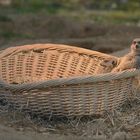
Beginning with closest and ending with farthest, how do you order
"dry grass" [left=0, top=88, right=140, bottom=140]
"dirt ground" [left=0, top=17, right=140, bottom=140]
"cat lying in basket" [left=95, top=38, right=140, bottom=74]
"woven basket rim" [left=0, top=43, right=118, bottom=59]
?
"dirt ground" [left=0, top=17, right=140, bottom=140] → "dry grass" [left=0, top=88, right=140, bottom=140] → "cat lying in basket" [left=95, top=38, right=140, bottom=74] → "woven basket rim" [left=0, top=43, right=118, bottom=59]

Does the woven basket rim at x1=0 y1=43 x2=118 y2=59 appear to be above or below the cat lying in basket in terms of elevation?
below

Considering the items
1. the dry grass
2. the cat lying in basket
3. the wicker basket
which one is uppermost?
the cat lying in basket

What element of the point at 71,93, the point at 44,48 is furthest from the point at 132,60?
the point at 44,48

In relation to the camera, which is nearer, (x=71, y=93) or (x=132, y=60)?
(x=71, y=93)

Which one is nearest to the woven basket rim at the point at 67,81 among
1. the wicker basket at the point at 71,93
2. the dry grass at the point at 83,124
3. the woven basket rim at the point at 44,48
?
the wicker basket at the point at 71,93

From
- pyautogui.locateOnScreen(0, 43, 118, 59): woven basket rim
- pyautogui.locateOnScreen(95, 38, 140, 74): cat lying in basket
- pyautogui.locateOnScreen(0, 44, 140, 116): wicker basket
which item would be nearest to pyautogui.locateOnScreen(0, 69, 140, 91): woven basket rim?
pyautogui.locateOnScreen(0, 44, 140, 116): wicker basket

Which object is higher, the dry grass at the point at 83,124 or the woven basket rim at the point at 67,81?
the woven basket rim at the point at 67,81

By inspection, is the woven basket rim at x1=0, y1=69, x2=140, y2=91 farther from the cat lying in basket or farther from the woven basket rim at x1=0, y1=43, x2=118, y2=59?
the woven basket rim at x1=0, y1=43, x2=118, y2=59

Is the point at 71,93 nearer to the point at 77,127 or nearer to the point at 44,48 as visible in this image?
the point at 77,127

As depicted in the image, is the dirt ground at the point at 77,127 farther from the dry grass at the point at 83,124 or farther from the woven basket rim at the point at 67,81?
the woven basket rim at the point at 67,81

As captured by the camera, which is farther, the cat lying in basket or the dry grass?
the cat lying in basket

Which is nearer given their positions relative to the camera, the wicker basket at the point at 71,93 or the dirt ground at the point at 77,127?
the dirt ground at the point at 77,127

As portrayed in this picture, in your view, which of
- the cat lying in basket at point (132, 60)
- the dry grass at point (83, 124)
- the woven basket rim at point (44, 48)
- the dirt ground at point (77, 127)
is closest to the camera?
the dirt ground at point (77, 127)

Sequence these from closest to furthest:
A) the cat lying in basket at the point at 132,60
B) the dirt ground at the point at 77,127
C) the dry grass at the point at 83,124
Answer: the dirt ground at the point at 77,127 → the dry grass at the point at 83,124 → the cat lying in basket at the point at 132,60
